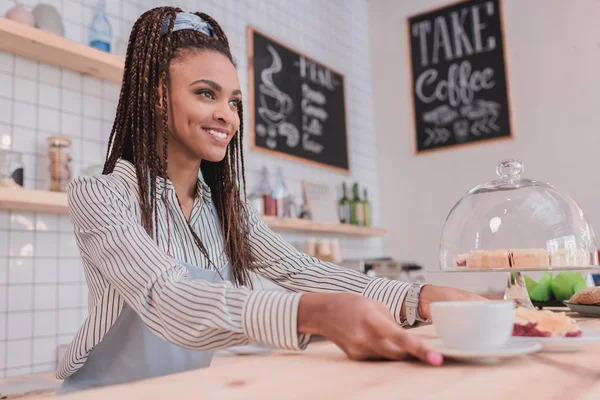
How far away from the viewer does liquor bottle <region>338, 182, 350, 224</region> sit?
379 cm

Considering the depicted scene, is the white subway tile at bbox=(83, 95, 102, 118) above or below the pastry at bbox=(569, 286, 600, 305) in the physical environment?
above

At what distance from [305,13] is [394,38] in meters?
0.85

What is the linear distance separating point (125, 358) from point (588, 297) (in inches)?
38.1

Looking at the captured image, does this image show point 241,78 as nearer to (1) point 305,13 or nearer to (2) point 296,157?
(2) point 296,157

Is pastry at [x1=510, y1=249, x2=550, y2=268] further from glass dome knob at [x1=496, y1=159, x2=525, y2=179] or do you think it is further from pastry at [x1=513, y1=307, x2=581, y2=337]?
pastry at [x1=513, y1=307, x2=581, y2=337]

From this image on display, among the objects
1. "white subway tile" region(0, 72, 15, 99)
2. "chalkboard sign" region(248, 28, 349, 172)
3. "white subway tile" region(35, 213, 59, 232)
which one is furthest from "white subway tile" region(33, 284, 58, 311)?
"chalkboard sign" region(248, 28, 349, 172)

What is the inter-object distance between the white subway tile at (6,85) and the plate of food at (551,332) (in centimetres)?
198

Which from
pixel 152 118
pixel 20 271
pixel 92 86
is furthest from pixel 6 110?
pixel 152 118

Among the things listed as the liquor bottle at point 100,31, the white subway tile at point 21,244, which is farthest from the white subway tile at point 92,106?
the white subway tile at point 21,244

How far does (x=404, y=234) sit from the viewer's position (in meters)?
4.16

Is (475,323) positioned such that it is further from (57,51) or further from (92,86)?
(92,86)

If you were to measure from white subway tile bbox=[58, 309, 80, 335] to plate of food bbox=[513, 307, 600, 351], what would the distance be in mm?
1865

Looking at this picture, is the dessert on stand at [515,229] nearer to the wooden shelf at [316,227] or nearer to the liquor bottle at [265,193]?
the wooden shelf at [316,227]

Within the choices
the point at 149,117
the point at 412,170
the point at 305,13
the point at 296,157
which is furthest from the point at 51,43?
the point at 412,170
